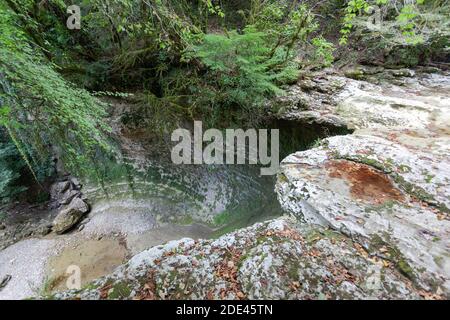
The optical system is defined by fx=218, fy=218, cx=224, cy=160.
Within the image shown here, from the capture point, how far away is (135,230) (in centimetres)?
595

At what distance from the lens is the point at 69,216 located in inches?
241

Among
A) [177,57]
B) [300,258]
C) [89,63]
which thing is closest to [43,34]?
[89,63]

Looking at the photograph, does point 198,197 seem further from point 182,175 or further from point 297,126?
A: point 297,126

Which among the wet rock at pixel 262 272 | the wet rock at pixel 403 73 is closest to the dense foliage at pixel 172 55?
the wet rock at pixel 403 73

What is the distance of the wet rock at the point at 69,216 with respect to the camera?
19.8 ft

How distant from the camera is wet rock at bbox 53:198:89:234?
6.02 metres

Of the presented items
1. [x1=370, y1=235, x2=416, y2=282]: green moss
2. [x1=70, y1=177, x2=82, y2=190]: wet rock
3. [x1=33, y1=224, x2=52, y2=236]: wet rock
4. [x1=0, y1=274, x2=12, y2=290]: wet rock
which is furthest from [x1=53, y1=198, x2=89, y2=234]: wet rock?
[x1=370, y1=235, x2=416, y2=282]: green moss

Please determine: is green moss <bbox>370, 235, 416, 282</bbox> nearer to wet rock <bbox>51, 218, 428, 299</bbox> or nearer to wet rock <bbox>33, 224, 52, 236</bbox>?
wet rock <bbox>51, 218, 428, 299</bbox>

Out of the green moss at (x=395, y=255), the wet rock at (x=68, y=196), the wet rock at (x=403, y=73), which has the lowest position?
the wet rock at (x=68, y=196)

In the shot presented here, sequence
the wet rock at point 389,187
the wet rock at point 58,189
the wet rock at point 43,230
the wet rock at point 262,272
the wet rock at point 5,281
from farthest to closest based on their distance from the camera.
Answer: the wet rock at point 58,189
the wet rock at point 43,230
the wet rock at point 5,281
the wet rock at point 389,187
the wet rock at point 262,272

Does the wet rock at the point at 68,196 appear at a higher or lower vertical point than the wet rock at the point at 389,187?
lower

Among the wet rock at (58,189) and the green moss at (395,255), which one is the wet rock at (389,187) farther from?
the wet rock at (58,189)
